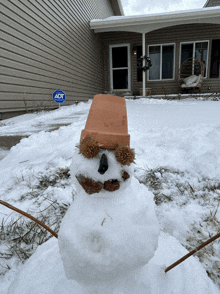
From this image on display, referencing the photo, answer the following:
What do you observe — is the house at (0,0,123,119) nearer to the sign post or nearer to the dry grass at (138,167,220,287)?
the sign post

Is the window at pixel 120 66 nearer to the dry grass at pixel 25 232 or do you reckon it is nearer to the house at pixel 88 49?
the house at pixel 88 49

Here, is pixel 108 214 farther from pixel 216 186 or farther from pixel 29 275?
pixel 216 186

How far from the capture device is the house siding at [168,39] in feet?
28.9

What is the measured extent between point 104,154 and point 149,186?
3.34ft

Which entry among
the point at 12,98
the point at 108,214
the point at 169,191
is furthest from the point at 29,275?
the point at 12,98

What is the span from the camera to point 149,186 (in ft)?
4.78

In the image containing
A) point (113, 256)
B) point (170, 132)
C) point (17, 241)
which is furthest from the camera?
point (170, 132)

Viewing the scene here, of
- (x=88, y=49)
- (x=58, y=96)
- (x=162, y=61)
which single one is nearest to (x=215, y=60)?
(x=162, y=61)

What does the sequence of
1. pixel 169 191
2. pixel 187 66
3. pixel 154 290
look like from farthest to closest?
1. pixel 187 66
2. pixel 169 191
3. pixel 154 290

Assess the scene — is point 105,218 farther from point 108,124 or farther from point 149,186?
point 149,186

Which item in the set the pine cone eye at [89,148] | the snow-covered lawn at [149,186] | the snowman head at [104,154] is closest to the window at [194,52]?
the snow-covered lawn at [149,186]

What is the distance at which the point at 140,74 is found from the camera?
31.8 feet

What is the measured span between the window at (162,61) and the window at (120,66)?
124 centimetres

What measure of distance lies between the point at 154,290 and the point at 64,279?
Result: 327 millimetres
